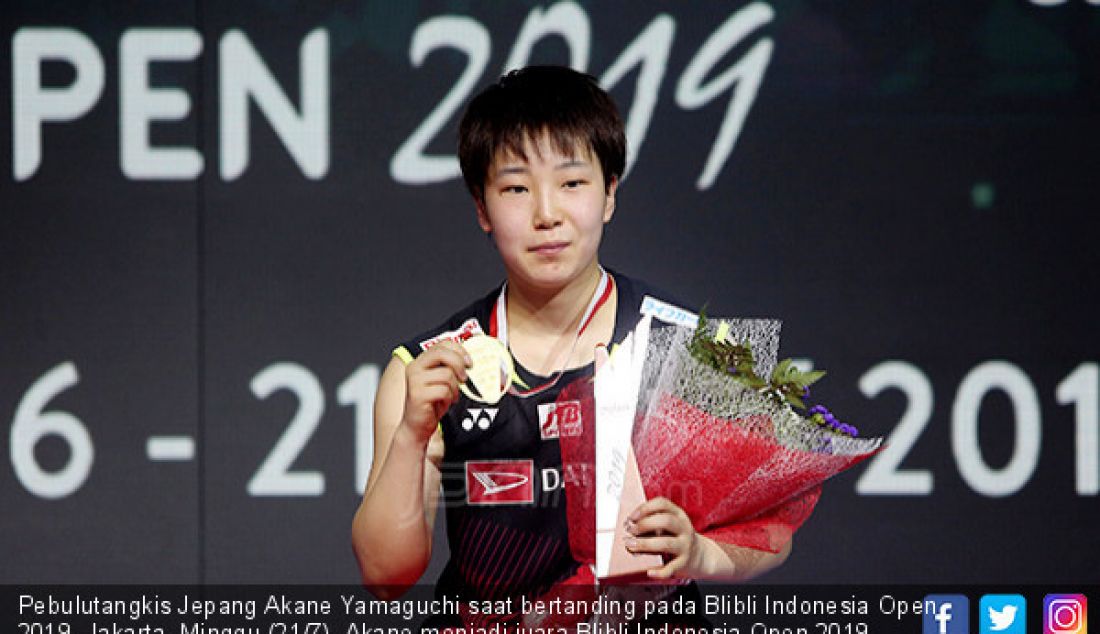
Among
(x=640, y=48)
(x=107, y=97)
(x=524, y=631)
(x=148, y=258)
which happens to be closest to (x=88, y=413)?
(x=148, y=258)

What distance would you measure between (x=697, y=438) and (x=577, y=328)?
459 mm

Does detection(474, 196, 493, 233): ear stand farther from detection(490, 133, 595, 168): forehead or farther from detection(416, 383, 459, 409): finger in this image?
detection(416, 383, 459, 409): finger

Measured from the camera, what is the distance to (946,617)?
2.24m

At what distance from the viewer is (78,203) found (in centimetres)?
354

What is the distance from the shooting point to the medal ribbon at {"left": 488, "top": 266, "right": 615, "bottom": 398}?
1964mm

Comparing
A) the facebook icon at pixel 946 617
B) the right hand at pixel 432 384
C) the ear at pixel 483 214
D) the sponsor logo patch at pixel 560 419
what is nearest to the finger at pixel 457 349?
the right hand at pixel 432 384

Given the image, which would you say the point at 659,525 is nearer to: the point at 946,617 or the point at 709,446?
the point at 709,446

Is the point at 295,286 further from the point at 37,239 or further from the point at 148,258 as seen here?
the point at 37,239

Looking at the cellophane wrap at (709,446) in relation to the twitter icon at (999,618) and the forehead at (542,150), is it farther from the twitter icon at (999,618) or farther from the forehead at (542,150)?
the twitter icon at (999,618)

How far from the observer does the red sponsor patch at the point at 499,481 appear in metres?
1.95

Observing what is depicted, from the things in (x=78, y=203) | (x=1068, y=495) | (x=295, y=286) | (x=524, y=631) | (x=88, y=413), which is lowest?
(x=524, y=631)

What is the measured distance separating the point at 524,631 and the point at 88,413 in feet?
6.90

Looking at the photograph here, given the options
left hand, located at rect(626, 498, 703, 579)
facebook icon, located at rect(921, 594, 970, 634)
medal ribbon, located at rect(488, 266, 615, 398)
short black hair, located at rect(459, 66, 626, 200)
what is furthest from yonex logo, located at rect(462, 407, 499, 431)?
facebook icon, located at rect(921, 594, 970, 634)

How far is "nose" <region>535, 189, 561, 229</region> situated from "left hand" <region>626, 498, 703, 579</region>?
0.45 meters
